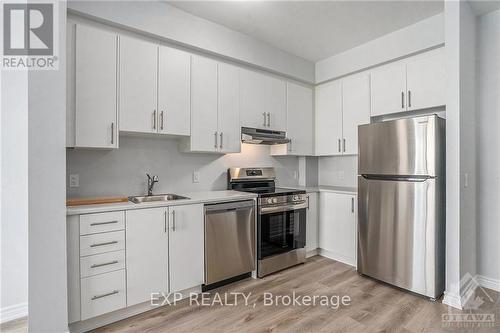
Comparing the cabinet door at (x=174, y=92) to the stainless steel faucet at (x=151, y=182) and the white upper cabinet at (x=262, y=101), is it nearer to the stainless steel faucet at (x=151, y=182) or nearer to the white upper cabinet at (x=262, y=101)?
the stainless steel faucet at (x=151, y=182)

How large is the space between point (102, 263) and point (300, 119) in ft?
9.64

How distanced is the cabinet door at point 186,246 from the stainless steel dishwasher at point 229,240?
0.07m

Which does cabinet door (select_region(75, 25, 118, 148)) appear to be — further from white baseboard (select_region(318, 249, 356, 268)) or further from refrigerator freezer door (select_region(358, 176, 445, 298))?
white baseboard (select_region(318, 249, 356, 268))

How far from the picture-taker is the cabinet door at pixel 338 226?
3.27 m

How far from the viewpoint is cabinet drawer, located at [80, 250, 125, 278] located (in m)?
1.95

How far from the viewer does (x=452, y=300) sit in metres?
2.31

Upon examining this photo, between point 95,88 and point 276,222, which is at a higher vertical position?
point 95,88

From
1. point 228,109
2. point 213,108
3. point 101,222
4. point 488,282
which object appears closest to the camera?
point 101,222

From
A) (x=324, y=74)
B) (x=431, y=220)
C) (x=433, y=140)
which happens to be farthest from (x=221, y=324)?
(x=324, y=74)

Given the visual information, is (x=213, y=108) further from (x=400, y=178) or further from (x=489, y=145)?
(x=489, y=145)

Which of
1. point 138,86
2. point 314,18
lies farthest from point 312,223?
point 138,86

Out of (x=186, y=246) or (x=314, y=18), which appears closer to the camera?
(x=186, y=246)

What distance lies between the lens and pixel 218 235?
2623 mm

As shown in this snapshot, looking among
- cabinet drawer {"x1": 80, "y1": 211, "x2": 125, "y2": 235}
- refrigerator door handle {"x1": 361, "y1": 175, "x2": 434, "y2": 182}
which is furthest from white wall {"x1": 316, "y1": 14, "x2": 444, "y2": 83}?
cabinet drawer {"x1": 80, "y1": 211, "x2": 125, "y2": 235}
